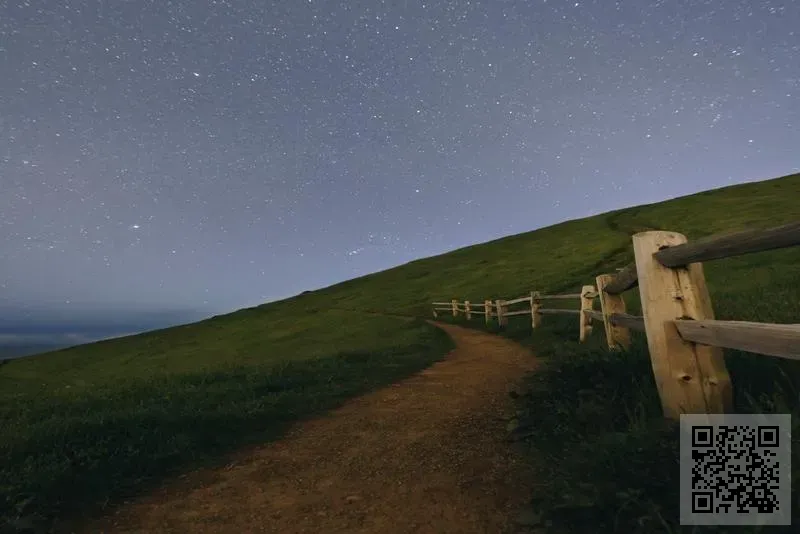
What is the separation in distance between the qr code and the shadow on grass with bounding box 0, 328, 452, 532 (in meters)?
4.63

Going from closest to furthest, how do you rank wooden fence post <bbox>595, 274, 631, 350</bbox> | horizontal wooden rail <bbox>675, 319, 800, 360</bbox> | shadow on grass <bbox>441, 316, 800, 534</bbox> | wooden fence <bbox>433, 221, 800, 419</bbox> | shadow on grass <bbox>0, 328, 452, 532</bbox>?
horizontal wooden rail <bbox>675, 319, 800, 360</bbox>, shadow on grass <bbox>441, 316, 800, 534</bbox>, wooden fence <bbox>433, 221, 800, 419</bbox>, shadow on grass <bbox>0, 328, 452, 532</bbox>, wooden fence post <bbox>595, 274, 631, 350</bbox>

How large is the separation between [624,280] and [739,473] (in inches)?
145

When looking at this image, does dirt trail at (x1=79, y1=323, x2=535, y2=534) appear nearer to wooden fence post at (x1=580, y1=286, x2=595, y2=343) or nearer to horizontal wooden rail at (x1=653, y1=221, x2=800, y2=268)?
horizontal wooden rail at (x1=653, y1=221, x2=800, y2=268)

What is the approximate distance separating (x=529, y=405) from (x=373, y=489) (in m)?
2.09

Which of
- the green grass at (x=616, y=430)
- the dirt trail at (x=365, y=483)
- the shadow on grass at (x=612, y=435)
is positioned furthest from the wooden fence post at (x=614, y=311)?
the dirt trail at (x=365, y=483)

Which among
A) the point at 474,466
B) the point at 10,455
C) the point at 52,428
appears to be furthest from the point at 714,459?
the point at 52,428

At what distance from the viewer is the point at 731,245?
349 centimetres

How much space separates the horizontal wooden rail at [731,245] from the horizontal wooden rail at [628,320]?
137 cm

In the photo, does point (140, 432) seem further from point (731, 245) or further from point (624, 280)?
point (731, 245)

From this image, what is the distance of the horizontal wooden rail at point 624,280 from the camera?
5.91m

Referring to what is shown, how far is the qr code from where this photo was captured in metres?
2.72

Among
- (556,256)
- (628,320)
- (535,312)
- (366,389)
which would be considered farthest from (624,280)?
(556,256)

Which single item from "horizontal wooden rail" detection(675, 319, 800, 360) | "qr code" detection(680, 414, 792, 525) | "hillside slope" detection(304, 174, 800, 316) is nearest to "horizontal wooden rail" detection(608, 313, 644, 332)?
"horizontal wooden rail" detection(675, 319, 800, 360)

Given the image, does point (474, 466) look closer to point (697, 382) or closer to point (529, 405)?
point (529, 405)
